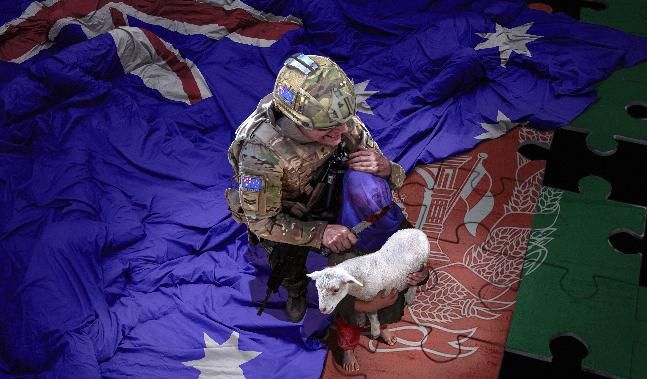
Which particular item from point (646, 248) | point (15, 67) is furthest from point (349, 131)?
point (15, 67)

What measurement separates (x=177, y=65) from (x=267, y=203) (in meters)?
1.68

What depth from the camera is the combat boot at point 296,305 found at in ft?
8.39

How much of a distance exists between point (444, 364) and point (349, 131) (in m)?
1.00

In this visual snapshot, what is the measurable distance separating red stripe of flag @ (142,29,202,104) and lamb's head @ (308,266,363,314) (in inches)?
70.8

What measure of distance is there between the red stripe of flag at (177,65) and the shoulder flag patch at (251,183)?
1457 millimetres

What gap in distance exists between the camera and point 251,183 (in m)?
2.12

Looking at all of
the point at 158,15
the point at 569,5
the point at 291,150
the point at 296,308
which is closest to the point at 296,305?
the point at 296,308

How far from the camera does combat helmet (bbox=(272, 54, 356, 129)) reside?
1.95m

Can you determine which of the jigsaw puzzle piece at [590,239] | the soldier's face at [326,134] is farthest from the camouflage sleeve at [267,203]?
the jigsaw puzzle piece at [590,239]

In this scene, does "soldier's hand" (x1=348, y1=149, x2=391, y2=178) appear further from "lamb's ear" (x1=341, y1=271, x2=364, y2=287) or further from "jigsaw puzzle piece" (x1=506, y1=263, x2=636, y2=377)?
"jigsaw puzzle piece" (x1=506, y1=263, x2=636, y2=377)

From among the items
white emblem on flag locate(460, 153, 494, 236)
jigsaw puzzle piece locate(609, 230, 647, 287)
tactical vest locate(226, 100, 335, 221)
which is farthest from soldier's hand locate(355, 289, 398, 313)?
jigsaw puzzle piece locate(609, 230, 647, 287)

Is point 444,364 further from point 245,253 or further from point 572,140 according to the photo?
point 572,140

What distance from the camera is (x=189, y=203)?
3008 mm

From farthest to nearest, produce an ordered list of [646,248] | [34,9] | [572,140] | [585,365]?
[34,9], [572,140], [646,248], [585,365]
